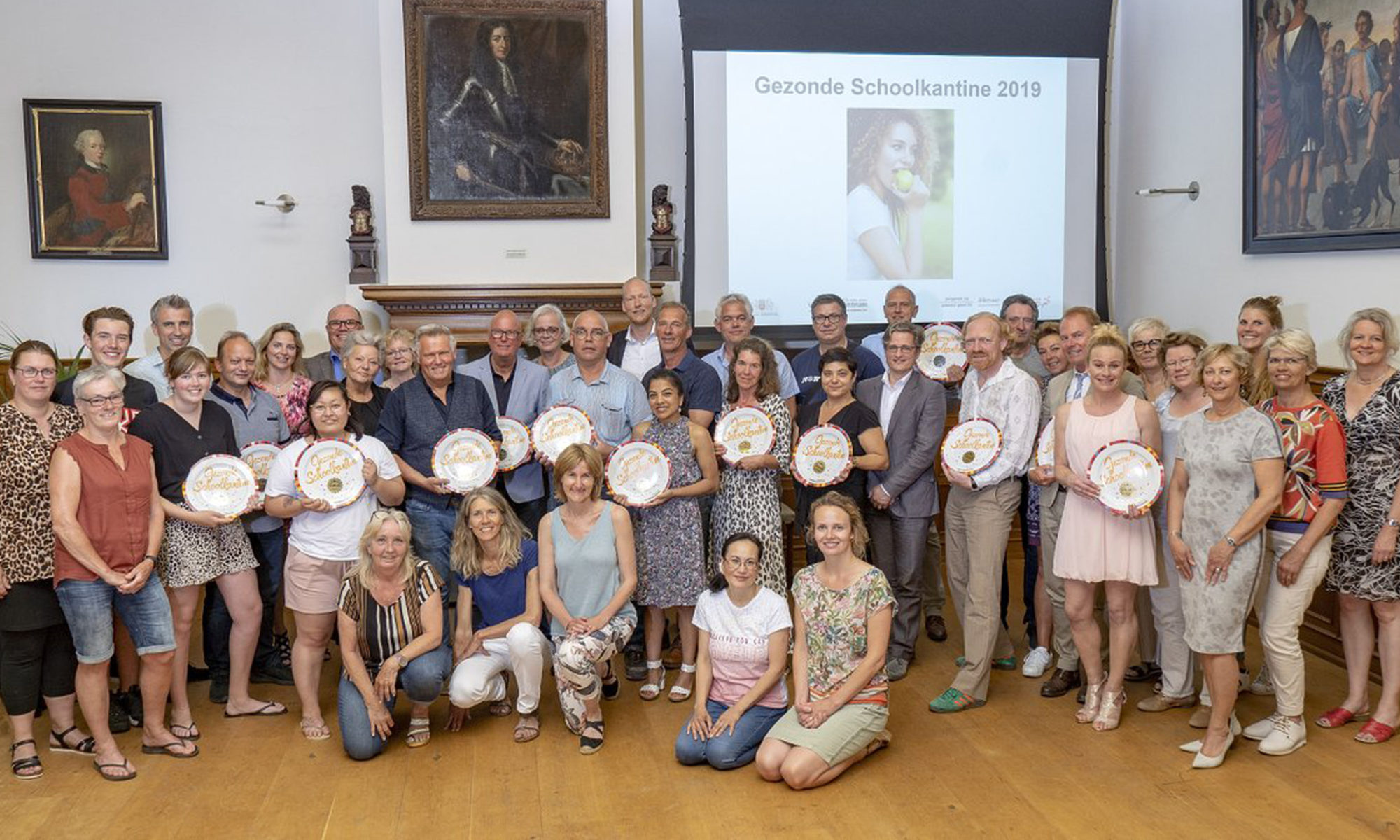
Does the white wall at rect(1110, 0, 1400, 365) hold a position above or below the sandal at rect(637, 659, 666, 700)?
above

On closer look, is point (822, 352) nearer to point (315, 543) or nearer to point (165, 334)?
point (315, 543)

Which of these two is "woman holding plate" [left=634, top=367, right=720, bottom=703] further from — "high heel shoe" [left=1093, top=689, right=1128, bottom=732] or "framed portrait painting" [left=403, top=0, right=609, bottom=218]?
"framed portrait painting" [left=403, top=0, right=609, bottom=218]

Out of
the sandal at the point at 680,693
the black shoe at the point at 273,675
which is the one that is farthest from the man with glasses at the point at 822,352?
the black shoe at the point at 273,675

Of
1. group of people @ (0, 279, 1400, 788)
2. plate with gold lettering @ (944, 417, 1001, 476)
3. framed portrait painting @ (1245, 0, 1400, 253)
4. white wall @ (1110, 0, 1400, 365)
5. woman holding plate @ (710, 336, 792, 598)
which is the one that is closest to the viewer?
group of people @ (0, 279, 1400, 788)

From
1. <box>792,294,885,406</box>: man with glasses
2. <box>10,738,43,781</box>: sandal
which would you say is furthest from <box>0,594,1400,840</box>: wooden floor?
<box>792,294,885,406</box>: man with glasses

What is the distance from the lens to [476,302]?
6980 mm

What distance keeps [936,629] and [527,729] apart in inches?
83.2

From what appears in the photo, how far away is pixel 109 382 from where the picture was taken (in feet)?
12.6

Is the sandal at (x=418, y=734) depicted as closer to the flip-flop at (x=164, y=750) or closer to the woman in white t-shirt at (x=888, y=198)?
the flip-flop at (x=164, y=750)

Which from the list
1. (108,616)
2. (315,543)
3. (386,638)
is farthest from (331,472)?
(108,616)

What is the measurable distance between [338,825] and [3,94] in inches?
215

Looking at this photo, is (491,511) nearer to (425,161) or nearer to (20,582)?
(20,582)

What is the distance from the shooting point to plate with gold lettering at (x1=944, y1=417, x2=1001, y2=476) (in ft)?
14.9

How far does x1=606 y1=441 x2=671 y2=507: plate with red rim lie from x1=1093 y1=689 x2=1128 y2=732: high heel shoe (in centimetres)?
180
